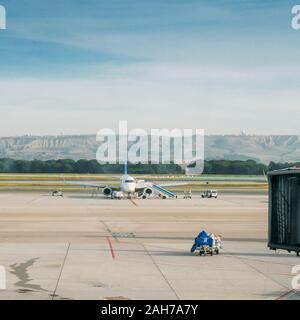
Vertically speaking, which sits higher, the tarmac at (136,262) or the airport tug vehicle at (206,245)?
the airport tug vehicle at (206,245)

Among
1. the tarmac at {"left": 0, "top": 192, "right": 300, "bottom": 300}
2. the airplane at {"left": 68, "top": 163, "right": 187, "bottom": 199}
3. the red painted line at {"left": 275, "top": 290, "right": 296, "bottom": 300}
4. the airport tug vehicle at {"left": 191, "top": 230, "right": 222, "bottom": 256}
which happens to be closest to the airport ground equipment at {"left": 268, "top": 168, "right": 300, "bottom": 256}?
the red painted line at {"left": 275, "top": 290, "right": 296, "bottom": 300}

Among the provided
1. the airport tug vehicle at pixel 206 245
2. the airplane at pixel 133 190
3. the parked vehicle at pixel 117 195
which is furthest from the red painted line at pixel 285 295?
the airplane at pixel 133 190

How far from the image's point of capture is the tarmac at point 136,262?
25.0 m

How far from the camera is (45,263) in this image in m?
32.3

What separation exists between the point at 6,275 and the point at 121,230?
22.9 m

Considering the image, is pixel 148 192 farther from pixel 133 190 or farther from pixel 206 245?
pixel 206 245

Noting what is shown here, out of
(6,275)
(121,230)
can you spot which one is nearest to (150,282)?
(6,275)

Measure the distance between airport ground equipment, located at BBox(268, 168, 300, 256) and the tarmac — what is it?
75.7 inches

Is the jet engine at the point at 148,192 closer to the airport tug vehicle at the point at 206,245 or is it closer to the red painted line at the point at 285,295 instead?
the airport tug vehicle at the point at 206,245

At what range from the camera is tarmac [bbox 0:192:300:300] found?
24953 millimetres

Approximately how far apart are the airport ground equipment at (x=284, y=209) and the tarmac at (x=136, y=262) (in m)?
1.92

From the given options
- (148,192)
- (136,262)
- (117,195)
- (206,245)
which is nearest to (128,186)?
(117,195)

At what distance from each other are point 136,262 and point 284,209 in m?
10.3

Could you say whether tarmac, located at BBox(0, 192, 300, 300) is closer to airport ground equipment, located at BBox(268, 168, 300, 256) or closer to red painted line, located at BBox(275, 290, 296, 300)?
red painted line, located at BBox(275, 290, 296, 300)
